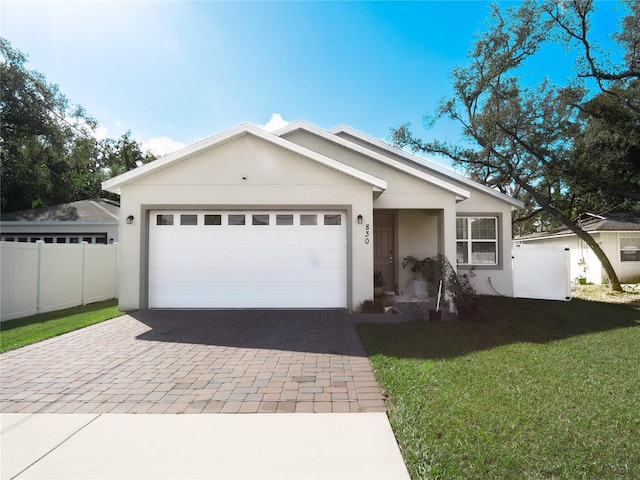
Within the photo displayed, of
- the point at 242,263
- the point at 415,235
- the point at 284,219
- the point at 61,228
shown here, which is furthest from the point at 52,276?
the point at 415,235

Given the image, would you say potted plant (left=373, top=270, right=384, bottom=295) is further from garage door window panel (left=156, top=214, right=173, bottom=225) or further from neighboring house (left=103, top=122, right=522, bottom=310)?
garage door window panel (left=156, top=214, right=173, bottom=225)

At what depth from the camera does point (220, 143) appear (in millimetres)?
9539

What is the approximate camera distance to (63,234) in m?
17.5

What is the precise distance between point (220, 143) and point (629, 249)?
63.5 ft

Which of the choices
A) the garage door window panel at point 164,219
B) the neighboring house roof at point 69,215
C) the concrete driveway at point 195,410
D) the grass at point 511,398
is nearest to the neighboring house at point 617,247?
the grass at point 511,398

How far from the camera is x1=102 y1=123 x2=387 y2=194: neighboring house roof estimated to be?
368 inches

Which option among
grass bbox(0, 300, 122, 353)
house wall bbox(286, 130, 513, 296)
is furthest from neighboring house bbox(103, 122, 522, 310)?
house wall bbox(286, 130, 513, 296)

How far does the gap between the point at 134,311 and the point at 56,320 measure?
5.30 feet

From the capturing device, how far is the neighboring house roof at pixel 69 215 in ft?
57.2

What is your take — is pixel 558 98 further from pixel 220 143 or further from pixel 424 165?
pixel 220 143

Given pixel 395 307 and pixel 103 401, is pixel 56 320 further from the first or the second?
pixel 395 307

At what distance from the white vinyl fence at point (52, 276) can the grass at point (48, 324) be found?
31cm

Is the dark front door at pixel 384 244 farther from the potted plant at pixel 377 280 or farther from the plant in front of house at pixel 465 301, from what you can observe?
the plant in front of house at pixel 465 301

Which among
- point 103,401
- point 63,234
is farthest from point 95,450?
point 63,234
